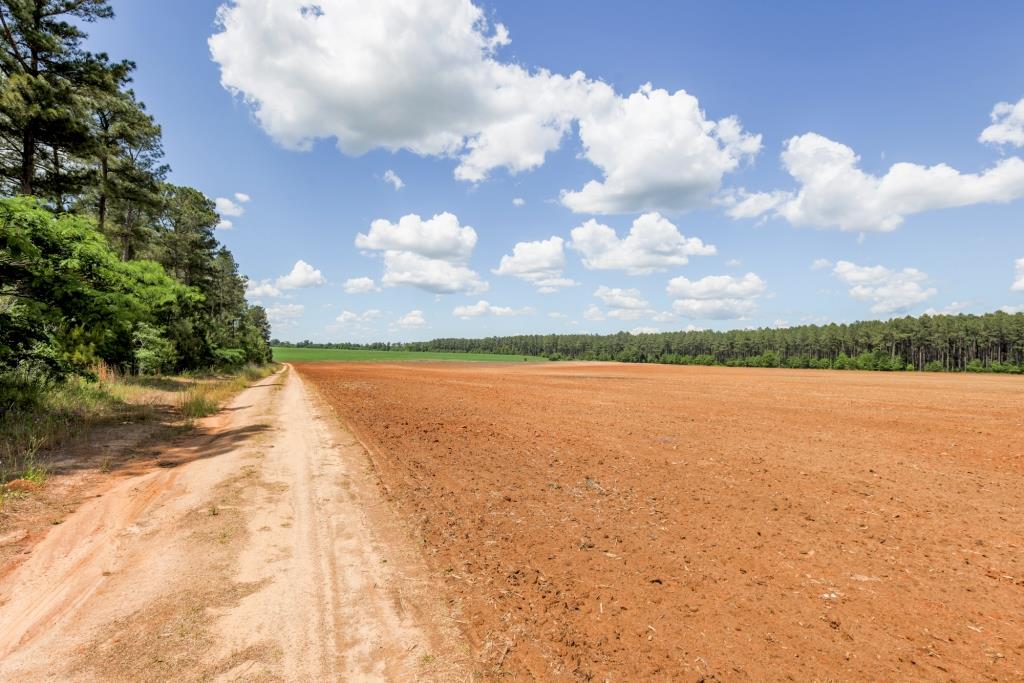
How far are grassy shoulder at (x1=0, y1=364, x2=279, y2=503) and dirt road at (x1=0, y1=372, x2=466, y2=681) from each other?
1.75 meters

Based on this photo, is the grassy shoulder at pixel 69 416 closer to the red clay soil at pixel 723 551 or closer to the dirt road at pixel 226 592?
the dirt road at pixel 226 592

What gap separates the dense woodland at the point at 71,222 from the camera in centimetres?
972

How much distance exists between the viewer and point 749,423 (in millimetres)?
16828

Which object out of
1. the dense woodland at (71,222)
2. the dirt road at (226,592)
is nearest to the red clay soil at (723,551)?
the dirt road at (226,592)

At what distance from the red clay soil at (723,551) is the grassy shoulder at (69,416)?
247 inches

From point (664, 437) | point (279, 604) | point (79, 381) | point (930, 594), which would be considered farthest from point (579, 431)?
point (79, 381)

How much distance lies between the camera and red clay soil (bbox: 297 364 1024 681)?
13.0 ft

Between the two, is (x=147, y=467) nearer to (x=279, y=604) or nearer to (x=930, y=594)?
(x=279, y=604)

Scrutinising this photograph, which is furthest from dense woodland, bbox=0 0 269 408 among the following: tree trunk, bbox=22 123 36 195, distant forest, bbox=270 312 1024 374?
distant forest, bbox=270 312 1024 374

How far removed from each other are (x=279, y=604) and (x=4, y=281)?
11.0m

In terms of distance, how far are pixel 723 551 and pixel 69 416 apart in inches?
647

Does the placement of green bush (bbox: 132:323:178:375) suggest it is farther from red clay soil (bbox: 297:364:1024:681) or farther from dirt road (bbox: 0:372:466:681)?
dirt road (bbox: 0:372:466:681)

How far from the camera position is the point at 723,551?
239 inches

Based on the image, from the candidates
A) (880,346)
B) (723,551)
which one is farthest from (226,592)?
(880,346)
